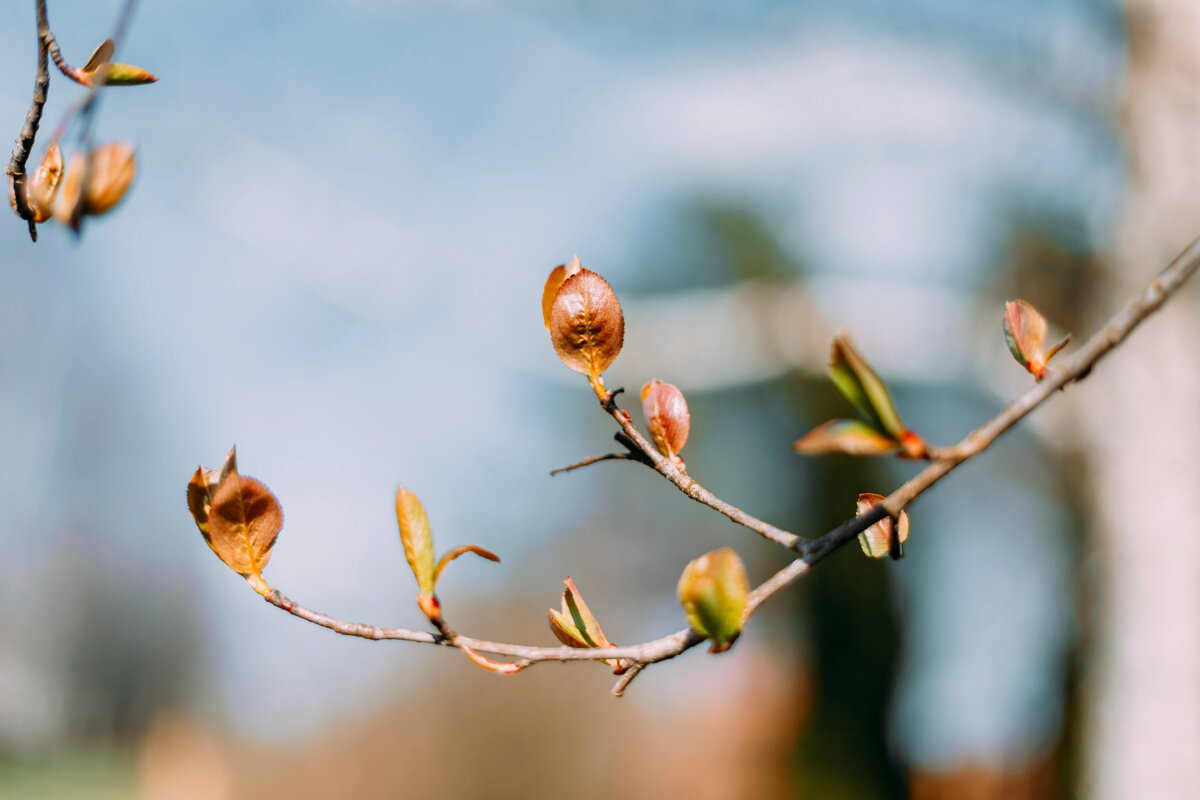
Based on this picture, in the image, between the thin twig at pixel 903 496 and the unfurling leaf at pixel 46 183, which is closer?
the thin twig at pixel 903 496

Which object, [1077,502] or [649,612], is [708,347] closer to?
[1077,502]

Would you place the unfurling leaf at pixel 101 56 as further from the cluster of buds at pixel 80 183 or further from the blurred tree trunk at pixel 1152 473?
the blurred tree trunk at pixel 1152 473

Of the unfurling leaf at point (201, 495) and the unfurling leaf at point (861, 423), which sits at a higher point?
the unfurling leaf at point (861, 423)

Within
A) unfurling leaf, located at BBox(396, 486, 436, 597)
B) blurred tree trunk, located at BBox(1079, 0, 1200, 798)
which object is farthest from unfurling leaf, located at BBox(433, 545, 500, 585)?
blurred tree trunk, located at BBox(1079, 0, 1200, 798)

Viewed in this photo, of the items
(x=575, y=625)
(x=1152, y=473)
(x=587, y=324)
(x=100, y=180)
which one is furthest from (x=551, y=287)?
(x=1152, y=473)

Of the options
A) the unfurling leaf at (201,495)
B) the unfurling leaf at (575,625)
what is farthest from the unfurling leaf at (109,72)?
the unfurling leaf at (575,625)

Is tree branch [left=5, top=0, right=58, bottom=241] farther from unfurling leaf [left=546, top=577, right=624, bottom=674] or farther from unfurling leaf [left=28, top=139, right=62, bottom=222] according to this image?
unfurling leaf [left=546, top=577, right=624, bottom=674]
